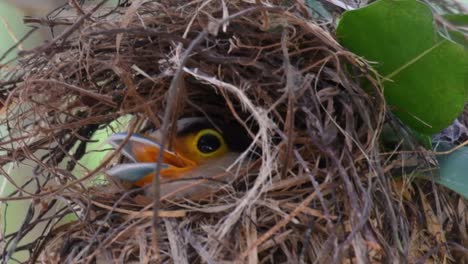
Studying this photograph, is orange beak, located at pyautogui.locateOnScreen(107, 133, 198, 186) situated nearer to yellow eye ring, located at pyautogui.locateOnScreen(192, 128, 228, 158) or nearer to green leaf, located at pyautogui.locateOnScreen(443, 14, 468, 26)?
yellow eye ring, located at pyautogui.locateOnScreen(192, 128, 228, 158)

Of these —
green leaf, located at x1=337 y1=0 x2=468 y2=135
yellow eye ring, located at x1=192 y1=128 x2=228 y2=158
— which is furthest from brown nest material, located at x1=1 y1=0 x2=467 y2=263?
yellow eye ring, located at x1=192 y1=128 x2=228 y2=158

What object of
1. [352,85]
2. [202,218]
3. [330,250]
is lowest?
[202,218]

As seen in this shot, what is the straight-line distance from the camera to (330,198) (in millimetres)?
966

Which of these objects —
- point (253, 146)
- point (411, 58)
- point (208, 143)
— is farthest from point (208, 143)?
point (411, 58)

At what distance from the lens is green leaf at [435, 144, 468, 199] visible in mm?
992

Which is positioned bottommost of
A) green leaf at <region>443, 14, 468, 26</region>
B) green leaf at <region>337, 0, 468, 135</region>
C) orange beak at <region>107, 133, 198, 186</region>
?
orange beak at <region>107, 133, 198, 186</region>

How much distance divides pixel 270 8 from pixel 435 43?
22cm

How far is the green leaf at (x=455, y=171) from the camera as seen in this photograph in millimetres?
992

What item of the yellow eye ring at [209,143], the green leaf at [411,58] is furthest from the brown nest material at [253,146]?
the yellow eye ring at [209,143]

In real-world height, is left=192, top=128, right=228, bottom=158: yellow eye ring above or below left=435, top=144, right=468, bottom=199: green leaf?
below

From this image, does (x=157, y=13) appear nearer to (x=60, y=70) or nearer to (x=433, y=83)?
(x=60, y=70)

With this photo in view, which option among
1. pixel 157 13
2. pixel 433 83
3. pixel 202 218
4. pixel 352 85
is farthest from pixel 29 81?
pixel 433 83

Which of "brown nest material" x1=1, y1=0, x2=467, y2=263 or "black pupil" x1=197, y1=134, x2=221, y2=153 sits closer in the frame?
"brown nest material" x1=1, y1=0, x2=467, y2=263

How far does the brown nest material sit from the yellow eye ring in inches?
5.6
